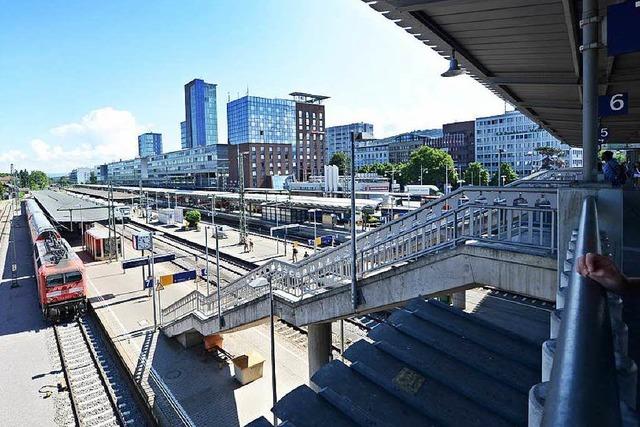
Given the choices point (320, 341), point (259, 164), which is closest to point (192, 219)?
point (320, 341)

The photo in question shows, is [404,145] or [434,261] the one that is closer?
[434,261]

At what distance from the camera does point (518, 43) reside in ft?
26.9

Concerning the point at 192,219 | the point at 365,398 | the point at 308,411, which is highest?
the point at 365,398

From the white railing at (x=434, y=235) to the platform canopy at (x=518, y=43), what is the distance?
2.72 meters

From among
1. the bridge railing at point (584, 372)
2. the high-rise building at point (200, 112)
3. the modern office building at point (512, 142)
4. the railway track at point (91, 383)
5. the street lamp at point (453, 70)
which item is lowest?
the railway track at point (91, 383)

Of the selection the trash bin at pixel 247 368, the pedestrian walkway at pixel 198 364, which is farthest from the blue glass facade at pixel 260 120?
the trash bin at pixel 247 368

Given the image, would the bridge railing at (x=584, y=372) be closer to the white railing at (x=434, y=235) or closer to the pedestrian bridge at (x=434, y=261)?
the pedestrian bridge at (x=434, y=261)

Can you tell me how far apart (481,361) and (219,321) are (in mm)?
11113

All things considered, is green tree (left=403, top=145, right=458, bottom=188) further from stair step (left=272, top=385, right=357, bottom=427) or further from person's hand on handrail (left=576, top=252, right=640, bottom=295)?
person's hand on handrail (left=576, top=252, right=640, bottom=295)

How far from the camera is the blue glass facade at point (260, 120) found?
111312mm

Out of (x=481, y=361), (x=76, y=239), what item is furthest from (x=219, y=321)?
(x=76, y=239)

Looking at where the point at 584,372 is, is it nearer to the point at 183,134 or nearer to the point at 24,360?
the point at 24,360

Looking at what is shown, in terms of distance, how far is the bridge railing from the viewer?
798 millimetres

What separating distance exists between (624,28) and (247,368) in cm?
1327
